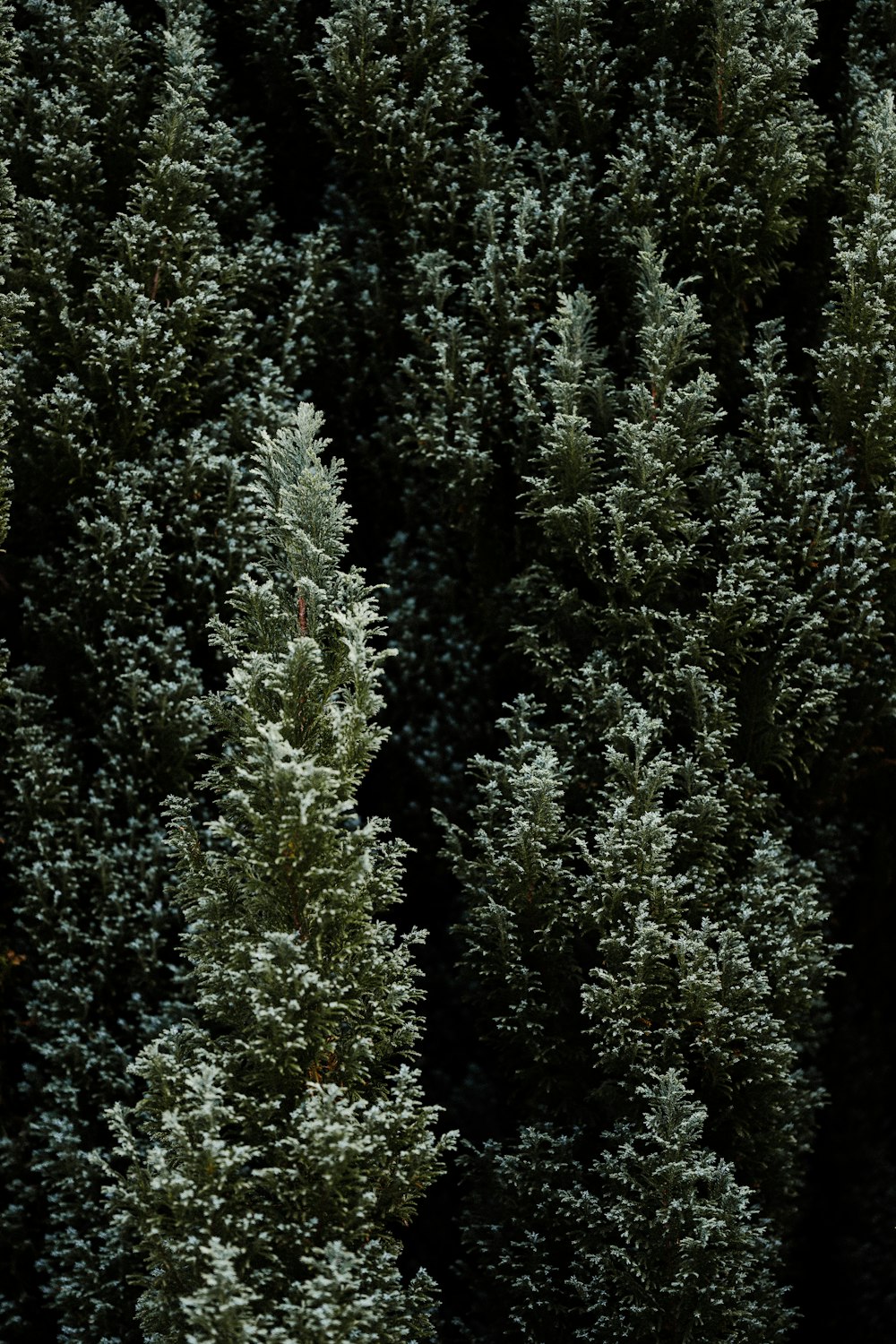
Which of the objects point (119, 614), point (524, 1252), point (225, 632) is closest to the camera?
point (225, 632)

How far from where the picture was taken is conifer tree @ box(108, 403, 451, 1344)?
10.1 ft

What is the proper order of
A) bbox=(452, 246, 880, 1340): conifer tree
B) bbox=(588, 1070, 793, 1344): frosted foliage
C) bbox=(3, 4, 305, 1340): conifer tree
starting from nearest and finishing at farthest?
bbox=(588, 1070, 793, 1344): frosted foliage < bbox=(452, 246, 880, 1340): conifer tree < bbox=(3, 4, 305, 1340): conifer tree

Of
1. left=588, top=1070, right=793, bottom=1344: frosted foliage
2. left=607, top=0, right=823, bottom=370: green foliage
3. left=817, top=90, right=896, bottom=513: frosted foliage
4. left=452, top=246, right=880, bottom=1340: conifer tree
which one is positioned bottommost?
left=588, top=1070, right=793, bottom=1344: frosted foliage

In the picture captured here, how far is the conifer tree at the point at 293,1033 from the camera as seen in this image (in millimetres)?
3072

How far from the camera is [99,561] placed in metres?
4.85

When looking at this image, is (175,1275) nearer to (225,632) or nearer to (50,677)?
(225,632)

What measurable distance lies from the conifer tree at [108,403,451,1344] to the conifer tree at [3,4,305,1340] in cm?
122

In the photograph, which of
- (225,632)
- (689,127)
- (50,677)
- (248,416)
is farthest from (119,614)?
(689,127)

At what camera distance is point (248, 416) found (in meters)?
5.10

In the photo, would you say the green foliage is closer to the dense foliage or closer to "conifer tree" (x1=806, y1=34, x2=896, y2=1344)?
the dense foliage

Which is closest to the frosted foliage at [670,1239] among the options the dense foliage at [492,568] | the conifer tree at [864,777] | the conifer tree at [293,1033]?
the dense foliage at [492,568]

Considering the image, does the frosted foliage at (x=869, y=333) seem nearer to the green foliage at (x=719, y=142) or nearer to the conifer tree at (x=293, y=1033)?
the green foliage at (x=719, y=142)

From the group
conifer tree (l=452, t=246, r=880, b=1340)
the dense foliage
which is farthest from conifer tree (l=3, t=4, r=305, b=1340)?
conifer tree (l=452, t=246, r=880, b=1340)

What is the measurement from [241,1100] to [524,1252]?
1611mm
